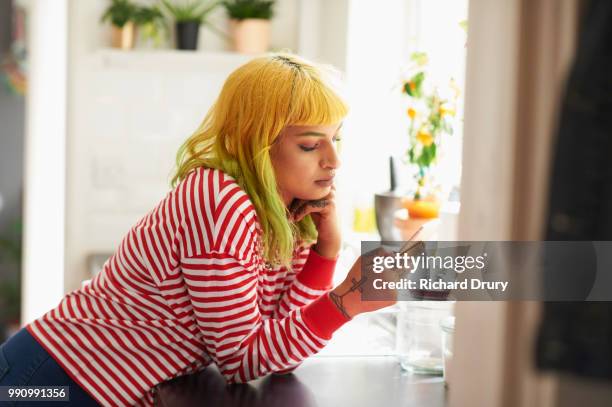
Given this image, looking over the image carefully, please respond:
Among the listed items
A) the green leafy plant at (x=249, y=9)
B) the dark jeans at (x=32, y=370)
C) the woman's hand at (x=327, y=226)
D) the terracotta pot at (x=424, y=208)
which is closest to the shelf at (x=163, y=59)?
the green leafy plant at (x=249, y=9)

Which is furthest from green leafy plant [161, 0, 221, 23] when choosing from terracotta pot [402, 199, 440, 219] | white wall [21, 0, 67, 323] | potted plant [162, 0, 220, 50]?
terracotta pot [402, 199, 440, 219]

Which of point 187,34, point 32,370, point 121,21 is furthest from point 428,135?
point 121,21

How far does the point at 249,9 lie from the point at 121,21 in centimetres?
43

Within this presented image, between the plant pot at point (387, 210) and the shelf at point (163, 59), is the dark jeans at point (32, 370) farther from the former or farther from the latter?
the shelf at point (163, 59)

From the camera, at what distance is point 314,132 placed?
2.87 feet

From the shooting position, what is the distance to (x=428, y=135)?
1.69 meters

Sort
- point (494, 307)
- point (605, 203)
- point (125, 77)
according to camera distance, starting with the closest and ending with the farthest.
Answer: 1. point (605, 203)
2. point (494, 307)
3. point (125, 77)

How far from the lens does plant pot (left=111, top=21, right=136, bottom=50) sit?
2529 millimetres

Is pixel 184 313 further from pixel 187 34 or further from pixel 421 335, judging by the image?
pixel 187 34

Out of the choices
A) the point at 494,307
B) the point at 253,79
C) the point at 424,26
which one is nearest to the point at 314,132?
the point at 253,79

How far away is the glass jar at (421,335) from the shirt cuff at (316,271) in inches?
4.1

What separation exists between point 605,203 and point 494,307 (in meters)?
0.16

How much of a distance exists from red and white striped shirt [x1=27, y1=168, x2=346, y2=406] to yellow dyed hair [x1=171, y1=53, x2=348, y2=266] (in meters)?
0.02

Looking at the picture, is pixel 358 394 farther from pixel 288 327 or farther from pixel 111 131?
pixel 111 131
